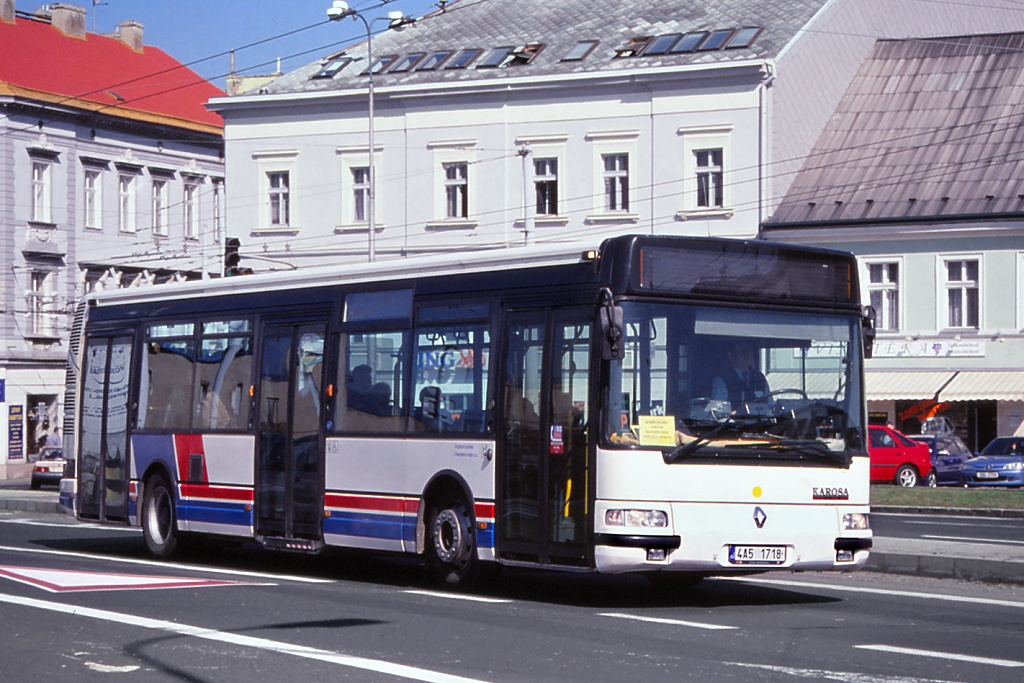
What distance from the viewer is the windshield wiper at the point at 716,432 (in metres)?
14.0

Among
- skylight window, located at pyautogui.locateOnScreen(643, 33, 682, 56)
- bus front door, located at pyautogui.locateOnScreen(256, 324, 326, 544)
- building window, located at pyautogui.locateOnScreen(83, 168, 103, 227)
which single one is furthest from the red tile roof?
bus front door, located at pyautogui.locateOnScreen(256, 324, 326, 544)

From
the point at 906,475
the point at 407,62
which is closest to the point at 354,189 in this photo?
the point at 407,62

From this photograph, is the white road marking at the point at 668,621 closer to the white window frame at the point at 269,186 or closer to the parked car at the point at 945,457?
the parked car at the point at 945,457

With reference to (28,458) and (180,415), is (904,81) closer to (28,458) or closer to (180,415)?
(28,458)

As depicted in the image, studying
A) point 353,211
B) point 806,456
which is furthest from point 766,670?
point 353,211

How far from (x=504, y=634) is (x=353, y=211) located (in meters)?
44.1

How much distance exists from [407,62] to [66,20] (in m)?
21.9

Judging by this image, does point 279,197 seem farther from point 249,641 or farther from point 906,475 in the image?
point 249,641

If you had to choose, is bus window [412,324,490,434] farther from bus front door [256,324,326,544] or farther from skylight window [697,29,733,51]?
skylight window [697,29,733,51]

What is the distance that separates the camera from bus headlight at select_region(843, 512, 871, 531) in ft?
48.4

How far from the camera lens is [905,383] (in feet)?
164

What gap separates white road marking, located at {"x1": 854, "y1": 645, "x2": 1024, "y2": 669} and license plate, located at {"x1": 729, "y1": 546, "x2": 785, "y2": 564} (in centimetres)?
270

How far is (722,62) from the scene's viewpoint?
49.6 meters

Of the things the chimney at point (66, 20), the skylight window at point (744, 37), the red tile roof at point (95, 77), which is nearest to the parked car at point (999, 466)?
the skylight window at point (744, 37)
